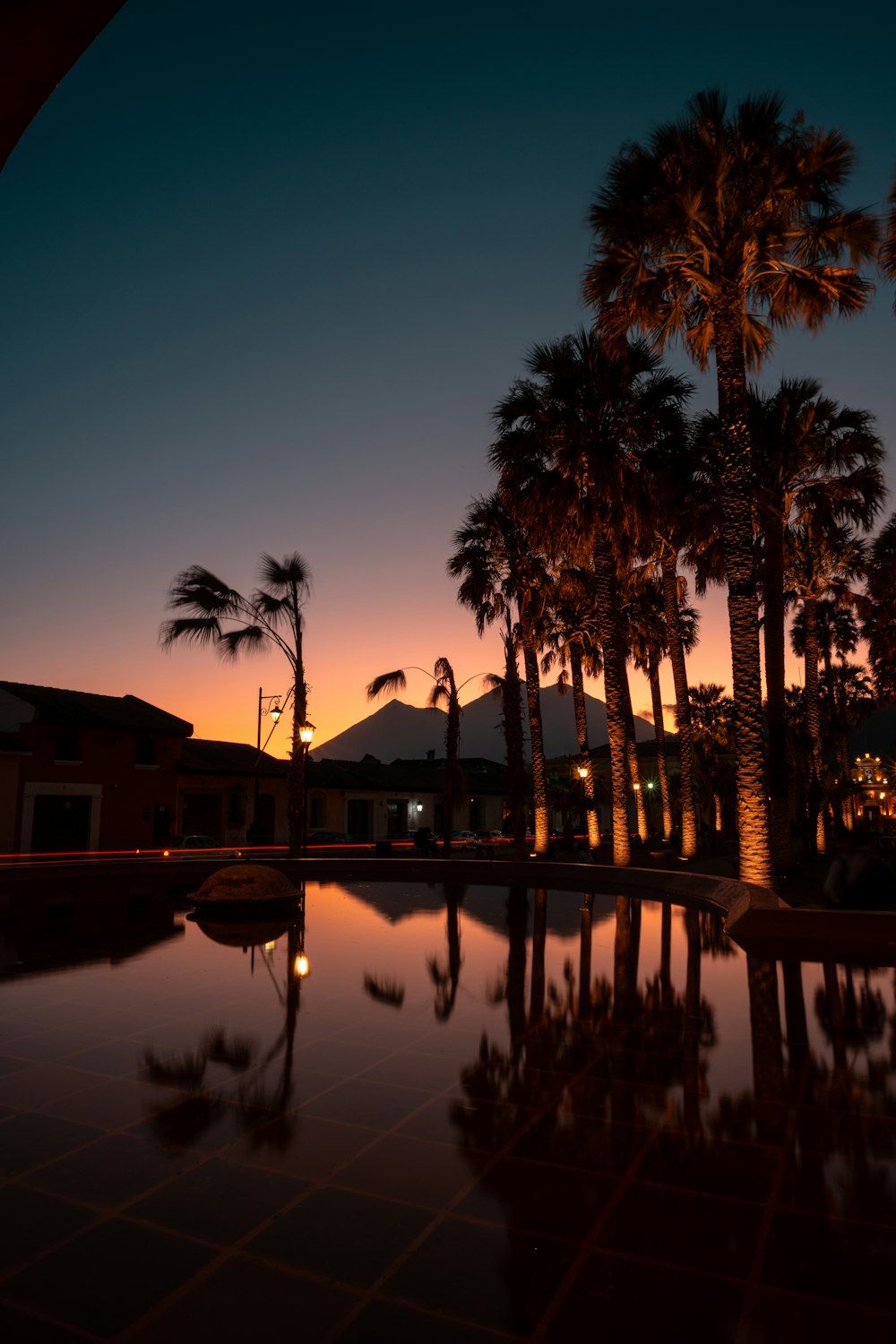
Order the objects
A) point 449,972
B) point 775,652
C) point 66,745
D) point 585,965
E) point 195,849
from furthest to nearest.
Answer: point 66,745 < point 195,849 < point 775,652 < point 585,965 < point 449,972

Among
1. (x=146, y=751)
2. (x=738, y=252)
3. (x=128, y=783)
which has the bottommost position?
(x=128, y=783)

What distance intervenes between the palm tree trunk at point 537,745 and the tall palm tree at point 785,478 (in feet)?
29.0

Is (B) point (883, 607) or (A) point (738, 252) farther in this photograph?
(B) point (883, 607)

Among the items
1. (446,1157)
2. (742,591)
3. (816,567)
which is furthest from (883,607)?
(446,1157)

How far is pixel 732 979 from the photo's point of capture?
8836 mm

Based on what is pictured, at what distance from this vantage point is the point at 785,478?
20781mm

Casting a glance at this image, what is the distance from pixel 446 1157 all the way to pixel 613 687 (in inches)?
755

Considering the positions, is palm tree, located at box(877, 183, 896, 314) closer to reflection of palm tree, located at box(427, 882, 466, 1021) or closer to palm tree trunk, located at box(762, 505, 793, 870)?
palm tree trunk, located at box(762, 505, 793, 870)

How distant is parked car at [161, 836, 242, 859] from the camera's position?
2838cm

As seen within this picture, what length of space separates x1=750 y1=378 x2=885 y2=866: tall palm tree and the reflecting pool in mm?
12191

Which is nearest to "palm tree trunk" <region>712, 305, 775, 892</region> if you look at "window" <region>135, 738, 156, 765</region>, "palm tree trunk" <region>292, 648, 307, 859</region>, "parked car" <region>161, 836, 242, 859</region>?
"palm tree trunk" <region>292, 648, 307, 859</region>

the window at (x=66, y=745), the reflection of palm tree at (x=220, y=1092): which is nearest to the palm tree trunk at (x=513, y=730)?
the window at (x=66, y=745)

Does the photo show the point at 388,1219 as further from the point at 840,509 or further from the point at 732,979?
the point at 840,509

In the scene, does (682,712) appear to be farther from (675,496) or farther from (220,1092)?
(220,1092)
